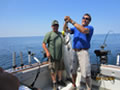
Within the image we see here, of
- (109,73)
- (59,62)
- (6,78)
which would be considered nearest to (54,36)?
(59,62)

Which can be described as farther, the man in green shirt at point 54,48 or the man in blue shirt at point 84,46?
the man in green shirt at point 54,48

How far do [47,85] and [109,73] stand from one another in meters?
2.11

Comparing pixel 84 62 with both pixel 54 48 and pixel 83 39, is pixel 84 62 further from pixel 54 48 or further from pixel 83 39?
pixel 54 48

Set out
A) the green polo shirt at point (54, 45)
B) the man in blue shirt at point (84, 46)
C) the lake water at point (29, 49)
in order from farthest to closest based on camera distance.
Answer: the lake water at point (29, 49)
the green polo shirt at point (54, 45)
the man in blue shirt at point (84, 46)

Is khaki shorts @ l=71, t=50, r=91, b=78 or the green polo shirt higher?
the green polo shirt

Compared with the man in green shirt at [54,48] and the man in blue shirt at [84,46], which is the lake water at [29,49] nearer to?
the man in blue shirt at [84,46]

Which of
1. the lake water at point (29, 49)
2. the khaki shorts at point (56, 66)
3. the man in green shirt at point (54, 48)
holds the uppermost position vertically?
the man in green shirt at point (54, 48)

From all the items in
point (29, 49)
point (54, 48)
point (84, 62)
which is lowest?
point (29, 49)

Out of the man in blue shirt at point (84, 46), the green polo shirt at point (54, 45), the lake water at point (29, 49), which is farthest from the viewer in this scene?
the lake water at point (29, 49)

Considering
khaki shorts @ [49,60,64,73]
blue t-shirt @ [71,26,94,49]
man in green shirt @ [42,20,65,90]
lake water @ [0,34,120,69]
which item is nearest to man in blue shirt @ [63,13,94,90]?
blue t-shirt @ [71,26,94,49]

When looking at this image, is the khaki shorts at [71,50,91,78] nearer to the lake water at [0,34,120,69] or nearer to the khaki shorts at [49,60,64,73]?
the khaki shorts at [49,60,64,73]

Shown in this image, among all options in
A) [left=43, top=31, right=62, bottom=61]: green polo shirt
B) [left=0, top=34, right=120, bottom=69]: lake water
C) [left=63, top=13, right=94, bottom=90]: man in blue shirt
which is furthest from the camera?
[left=0, top=34, right=120, bottom=69]: lake water

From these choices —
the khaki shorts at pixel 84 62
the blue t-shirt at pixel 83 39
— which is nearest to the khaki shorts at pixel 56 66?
the khaki shorts at pixel 84 62

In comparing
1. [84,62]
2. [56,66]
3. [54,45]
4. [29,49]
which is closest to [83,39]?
[84,62]
